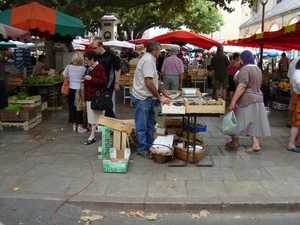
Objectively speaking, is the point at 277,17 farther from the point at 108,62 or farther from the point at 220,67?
the point at 108,62

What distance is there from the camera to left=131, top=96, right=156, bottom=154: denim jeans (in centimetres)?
511

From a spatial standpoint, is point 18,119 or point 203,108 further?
point 18,119

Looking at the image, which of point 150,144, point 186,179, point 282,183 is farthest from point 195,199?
point 150,144

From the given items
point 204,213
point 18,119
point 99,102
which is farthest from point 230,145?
point 18,119

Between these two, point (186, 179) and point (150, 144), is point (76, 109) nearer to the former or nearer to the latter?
point (150, 144)

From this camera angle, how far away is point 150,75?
4844 millimetres

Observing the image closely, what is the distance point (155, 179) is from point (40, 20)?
494 centimetres

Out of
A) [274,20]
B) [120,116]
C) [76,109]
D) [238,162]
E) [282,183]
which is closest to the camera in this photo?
[282,183]

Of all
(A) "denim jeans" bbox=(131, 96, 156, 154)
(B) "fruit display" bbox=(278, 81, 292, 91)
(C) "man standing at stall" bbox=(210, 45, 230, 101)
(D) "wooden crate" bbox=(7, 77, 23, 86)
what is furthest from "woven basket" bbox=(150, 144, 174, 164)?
(B) "fruit display" bbox=(278, 81, 292, 91)

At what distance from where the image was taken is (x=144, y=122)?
5.16 metres

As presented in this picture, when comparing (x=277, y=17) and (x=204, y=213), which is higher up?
(x=277, y=17)

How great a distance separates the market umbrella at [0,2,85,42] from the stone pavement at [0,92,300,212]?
109 inches

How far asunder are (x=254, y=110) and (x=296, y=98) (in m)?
0.82

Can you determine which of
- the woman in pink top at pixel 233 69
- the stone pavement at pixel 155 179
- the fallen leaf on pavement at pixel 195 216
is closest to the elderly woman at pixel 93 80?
the stone pavement at pixel 155 179
